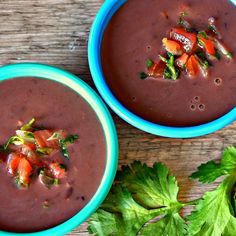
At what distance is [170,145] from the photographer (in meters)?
2.70

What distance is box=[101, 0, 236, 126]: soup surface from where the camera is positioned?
2.51 metres

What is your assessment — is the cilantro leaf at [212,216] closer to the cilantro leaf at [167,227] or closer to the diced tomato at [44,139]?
the cilantro leaf at [167,227]

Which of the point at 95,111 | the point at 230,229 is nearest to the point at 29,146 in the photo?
the point at 95,111

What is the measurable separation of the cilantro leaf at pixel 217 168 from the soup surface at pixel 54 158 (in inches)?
18.4

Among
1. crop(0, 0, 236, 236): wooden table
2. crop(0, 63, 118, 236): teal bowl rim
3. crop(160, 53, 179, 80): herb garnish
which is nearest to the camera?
crop(0, 63, 118, 236): teal bowl rim

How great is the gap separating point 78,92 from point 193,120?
525 millimetres

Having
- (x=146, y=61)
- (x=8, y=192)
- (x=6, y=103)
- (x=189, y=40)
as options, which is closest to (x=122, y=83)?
(x=146, y=61)

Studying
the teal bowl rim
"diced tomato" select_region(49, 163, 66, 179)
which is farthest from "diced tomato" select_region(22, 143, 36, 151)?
the teal bowl rim

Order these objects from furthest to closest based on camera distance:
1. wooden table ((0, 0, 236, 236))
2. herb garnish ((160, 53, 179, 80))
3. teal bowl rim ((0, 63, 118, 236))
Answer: wooden table ((0, 0, 236, 236))
herb garnish ((160, 53, 179, 80))
teal bowl rim ((0, 63, 118, 236))

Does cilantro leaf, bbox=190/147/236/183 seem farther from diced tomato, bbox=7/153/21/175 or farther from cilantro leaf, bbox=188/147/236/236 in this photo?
diced tomato, bbox=7/153/21/175

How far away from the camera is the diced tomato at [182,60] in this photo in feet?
8.24

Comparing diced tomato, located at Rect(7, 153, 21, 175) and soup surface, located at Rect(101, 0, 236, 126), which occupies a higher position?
soup surface, located at Rect(101, 0, 236, 126)

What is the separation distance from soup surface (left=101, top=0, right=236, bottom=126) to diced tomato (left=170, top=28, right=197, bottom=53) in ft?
0.13

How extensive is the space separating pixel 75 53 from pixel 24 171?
0.64 m
